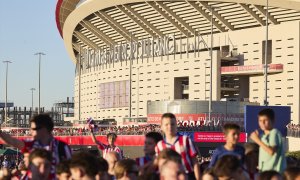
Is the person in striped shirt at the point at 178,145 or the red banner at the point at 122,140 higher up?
the person in striped shirt at the point at 178,145

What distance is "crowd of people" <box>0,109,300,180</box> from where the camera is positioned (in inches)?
305

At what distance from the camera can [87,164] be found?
25.0 feet

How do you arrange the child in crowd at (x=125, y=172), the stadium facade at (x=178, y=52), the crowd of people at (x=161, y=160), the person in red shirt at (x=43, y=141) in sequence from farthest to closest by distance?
the stadium facade at (x=178, y=52) < the person in red shirt at (x=43, y=141) < the child in crowd at (x=125, y=172) < the crowd of people at (x=161, y=160)

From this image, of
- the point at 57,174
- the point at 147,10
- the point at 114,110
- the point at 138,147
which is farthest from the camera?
the point at 114,110

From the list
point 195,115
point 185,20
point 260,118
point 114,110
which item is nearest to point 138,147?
point 195,115

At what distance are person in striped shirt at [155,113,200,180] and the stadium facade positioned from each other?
68346 millimetres

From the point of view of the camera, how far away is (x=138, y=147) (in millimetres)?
61812

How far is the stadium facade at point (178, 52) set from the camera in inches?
3187

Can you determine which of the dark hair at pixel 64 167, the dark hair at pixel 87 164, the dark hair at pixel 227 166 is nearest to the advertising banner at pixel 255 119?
the dark hair at pixel 64 167

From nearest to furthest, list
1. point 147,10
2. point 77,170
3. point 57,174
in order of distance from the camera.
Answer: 1. point 77,170
2. point 57,174
3. point 147,10

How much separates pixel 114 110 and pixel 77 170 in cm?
9564

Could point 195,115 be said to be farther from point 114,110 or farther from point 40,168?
point 40,168

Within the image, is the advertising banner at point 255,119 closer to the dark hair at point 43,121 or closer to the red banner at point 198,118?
the dark hair at point 43,121

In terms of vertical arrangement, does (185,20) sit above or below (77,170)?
above
